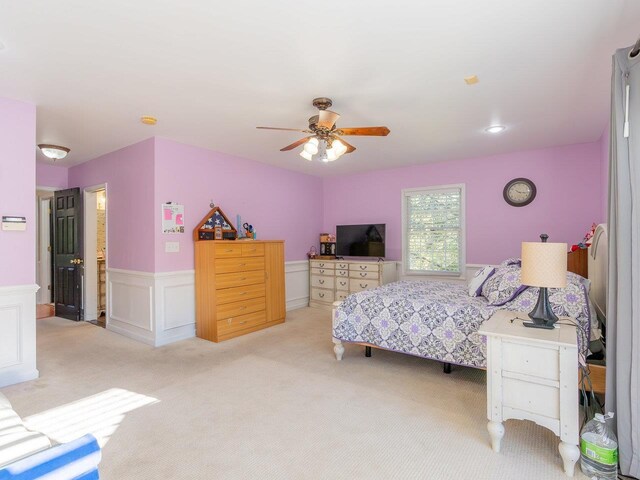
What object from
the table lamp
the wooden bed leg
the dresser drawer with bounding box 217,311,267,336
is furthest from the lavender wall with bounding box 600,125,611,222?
the dresser drawer with bounding box 217,311,267,336

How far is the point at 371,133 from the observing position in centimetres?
287

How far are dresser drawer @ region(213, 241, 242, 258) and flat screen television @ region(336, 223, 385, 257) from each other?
7.13 feet

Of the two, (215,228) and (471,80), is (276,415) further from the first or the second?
(471,80)

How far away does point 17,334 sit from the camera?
297cm

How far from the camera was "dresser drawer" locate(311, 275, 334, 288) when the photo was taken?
5.93 meters

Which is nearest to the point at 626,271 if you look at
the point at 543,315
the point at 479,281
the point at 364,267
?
the point at 543,315

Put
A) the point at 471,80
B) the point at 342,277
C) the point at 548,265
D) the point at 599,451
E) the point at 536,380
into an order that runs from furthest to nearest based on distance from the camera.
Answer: the point at 342,277, the point at 471,80, the point at 548,265, the point at 536,380, the point at 599,451

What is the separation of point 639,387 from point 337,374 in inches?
81.9

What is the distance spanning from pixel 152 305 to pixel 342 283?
2923mm

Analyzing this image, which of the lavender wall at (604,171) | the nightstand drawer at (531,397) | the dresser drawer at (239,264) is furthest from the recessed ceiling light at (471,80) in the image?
the dresser drawer at (239,264)

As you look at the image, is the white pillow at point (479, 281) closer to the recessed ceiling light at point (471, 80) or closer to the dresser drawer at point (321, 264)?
the recessed ceiling light at point (471, 80)

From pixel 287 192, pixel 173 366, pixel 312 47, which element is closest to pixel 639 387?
pixel 312 47

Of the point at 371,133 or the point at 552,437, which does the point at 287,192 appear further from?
the point at 552,437

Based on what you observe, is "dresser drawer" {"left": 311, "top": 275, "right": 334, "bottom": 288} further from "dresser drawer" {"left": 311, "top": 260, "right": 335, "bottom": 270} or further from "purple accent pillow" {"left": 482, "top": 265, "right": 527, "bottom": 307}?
"purple accent pillow" {"left": 482, "top": 265, "right": 527, "bottom": 307}
